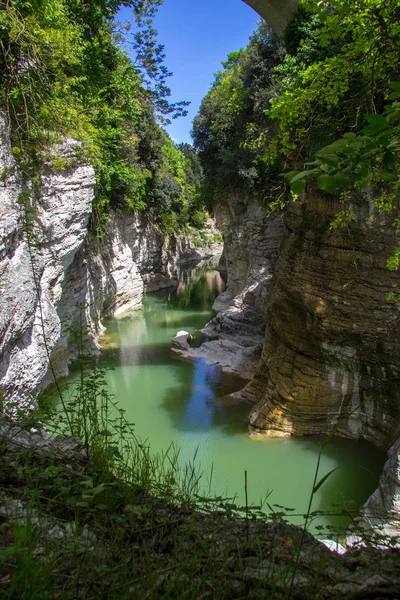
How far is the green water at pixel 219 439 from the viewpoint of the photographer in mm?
6488

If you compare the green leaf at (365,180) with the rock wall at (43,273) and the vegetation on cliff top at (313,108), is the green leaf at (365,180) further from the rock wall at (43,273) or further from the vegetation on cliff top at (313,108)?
the rock wall at (43,273)

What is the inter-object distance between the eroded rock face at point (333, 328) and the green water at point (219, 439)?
22.8 inches

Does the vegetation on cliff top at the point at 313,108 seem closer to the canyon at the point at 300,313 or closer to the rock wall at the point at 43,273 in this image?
the canyon at the point at 300,313

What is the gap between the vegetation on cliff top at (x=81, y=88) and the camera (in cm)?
616

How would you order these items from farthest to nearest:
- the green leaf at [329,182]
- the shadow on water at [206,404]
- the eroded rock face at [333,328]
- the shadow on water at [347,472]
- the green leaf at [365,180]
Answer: the shadow on water at [206,404], the eroded rock face at [333,328], the shadow on water at [347,472], the green leaf at [365,180], the green leaf at [329,182]

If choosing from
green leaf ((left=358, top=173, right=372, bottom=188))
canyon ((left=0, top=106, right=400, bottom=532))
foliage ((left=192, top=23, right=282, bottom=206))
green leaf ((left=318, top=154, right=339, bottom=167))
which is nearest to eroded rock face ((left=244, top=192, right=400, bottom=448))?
canyon ((left=0, top=106, right=400, bottom=532))

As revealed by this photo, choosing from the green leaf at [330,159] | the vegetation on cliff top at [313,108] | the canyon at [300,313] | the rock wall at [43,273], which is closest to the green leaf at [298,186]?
the vegetation on cliff top at [313,108]

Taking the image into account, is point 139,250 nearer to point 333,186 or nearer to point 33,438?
point 33,438

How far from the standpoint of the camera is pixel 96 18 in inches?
390

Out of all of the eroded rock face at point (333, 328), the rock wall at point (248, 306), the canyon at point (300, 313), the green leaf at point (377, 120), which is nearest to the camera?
the green leaf at point (377, 120)

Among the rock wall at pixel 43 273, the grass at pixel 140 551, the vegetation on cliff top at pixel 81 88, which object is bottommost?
the grass at pixel 140 551

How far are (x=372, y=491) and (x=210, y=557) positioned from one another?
6.04 m

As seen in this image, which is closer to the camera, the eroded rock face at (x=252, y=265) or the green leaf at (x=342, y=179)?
the green leaf at (x=342, y=179)

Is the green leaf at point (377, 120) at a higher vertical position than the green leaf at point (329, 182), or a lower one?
higher
